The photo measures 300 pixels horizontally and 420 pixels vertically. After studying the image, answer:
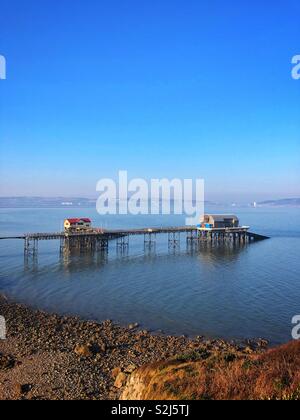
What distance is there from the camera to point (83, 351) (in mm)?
21500

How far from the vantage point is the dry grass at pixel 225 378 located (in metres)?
11.3

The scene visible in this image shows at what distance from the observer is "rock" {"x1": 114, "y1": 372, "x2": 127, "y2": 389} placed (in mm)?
17075

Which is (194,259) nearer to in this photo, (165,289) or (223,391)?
(165,289)

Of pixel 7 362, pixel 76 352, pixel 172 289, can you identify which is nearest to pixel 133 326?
pixel 76 352

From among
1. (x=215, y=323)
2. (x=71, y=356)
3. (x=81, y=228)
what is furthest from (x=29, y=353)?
(x=81, y=228)

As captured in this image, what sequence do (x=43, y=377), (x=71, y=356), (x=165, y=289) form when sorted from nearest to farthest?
(x=43, y=377), (x=71, y=356), (x=165, y=289)

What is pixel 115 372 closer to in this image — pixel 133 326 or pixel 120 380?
pixel 120 380

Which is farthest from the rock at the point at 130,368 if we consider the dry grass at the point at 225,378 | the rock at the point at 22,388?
the rock at the point at 22,388

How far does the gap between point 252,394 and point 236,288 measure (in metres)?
27.8

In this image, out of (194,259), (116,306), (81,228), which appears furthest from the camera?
(81,228)

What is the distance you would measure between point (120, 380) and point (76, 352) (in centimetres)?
536

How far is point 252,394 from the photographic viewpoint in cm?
1122

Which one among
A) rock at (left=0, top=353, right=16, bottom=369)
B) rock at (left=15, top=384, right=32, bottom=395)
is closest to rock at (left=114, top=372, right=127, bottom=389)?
rock at (left=15, top=384, right=32, bottom=395)
